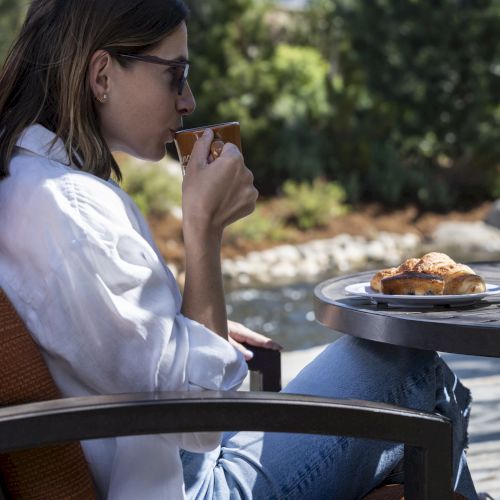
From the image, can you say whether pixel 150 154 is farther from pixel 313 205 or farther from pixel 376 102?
pixel 376 102

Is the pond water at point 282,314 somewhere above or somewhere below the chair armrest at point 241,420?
below

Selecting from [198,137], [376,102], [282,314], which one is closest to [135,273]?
[198,137]

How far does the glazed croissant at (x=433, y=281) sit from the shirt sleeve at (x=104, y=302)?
20.6 inches

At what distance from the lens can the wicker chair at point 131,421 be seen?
1097 mm

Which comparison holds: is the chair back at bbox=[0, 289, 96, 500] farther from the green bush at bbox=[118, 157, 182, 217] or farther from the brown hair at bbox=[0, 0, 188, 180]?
the green bush at bbox=[118, 157, 182, 217]

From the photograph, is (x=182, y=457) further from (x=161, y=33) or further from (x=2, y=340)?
(x=161, y=33)

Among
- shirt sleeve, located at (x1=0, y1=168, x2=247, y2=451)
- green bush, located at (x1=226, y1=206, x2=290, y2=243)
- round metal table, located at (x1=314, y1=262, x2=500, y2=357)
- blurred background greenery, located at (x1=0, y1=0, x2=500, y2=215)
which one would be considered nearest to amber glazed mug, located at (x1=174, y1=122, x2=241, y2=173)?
shirt sleeve, located at (x1=0, y1=168, x2=247, y2=451)

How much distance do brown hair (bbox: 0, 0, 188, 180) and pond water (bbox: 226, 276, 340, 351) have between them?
5.58m

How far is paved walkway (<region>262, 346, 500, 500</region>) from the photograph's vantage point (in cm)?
289

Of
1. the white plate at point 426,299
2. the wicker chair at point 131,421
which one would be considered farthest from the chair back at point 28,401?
the white plate at point 426,299

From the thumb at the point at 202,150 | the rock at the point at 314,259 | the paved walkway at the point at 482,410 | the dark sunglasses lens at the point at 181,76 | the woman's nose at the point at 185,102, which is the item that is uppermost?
the dark sunglasses lens at the point at 181,76

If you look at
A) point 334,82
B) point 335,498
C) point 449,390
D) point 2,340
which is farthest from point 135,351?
point 334,82

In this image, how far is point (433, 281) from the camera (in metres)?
1.77

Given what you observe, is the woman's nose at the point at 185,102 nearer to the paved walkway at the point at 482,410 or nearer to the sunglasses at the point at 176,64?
the sunglasses at the point at 176,64
